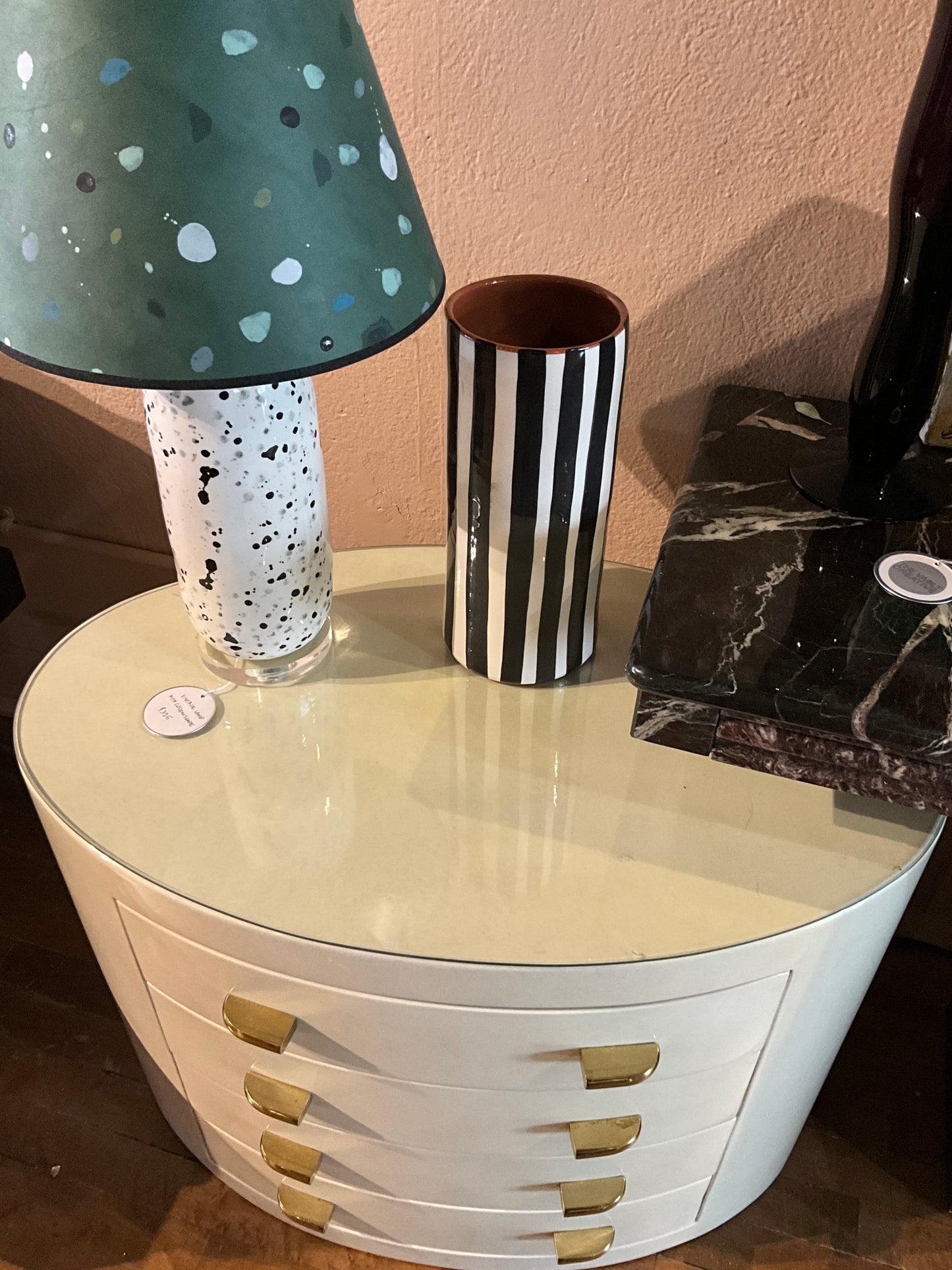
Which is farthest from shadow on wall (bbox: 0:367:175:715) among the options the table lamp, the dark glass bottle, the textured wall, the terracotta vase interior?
the dark glass bottle

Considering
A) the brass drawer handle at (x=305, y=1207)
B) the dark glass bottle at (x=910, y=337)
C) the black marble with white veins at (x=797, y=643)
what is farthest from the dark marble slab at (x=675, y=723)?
the brass drawer handle at (x=305, y=1207)

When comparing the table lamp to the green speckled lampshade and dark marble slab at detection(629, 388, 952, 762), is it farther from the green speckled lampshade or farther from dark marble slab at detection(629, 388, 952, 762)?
dark marble slab at detection(629, 388, 952, 762)

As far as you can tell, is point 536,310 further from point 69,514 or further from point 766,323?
point 69,514

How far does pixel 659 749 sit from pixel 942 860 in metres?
0.57

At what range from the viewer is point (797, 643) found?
672 mm

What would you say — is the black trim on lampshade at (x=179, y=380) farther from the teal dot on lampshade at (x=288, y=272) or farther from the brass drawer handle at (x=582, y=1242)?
the brass drawer handle at (x=582, y=1242)

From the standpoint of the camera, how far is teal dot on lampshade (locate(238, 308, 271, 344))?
0.52m

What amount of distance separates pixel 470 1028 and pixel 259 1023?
158 millimetres

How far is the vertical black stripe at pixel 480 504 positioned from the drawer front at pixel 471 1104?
339mm

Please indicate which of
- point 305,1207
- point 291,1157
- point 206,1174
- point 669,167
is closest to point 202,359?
point 669,167

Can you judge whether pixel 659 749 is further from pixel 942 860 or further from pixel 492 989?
pixel 942 860

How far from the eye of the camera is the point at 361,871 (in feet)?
2.30

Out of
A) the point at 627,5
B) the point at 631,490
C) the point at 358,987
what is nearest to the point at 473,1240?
the point at 358,987

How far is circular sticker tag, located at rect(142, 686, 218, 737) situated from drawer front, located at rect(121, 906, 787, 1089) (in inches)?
5.7
